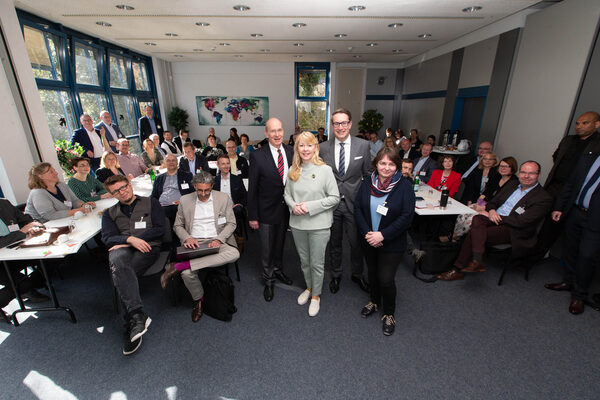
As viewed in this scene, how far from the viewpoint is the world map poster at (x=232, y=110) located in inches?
414

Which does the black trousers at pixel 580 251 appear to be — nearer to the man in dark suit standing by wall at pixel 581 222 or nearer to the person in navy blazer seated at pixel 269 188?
the man in dark suit standing by wall at pixel 581 222

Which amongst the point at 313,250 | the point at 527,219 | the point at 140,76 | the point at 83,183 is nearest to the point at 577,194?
the point at 527,219

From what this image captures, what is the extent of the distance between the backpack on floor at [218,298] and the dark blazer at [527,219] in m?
3.03

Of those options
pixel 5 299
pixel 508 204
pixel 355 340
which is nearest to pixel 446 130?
pixel 508 204

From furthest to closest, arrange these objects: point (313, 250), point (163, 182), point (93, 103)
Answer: point (93, 103), point (163, 182), point (313, 250)

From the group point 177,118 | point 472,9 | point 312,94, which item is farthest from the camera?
point 312,94

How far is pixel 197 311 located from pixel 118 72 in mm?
7870

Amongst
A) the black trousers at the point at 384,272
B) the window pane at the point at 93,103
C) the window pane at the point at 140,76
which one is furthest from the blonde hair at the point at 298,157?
the window pane at the point at 140,76

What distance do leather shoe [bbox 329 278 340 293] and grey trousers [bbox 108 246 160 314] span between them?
1833 mm

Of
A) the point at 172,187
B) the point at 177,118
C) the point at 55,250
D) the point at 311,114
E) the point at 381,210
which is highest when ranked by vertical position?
the point at 311,114

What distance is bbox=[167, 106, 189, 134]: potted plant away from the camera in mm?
9836

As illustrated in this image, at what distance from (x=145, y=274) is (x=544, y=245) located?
443 cm

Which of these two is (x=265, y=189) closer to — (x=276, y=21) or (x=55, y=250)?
(x=55, y=250)

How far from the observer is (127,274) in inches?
91.0
